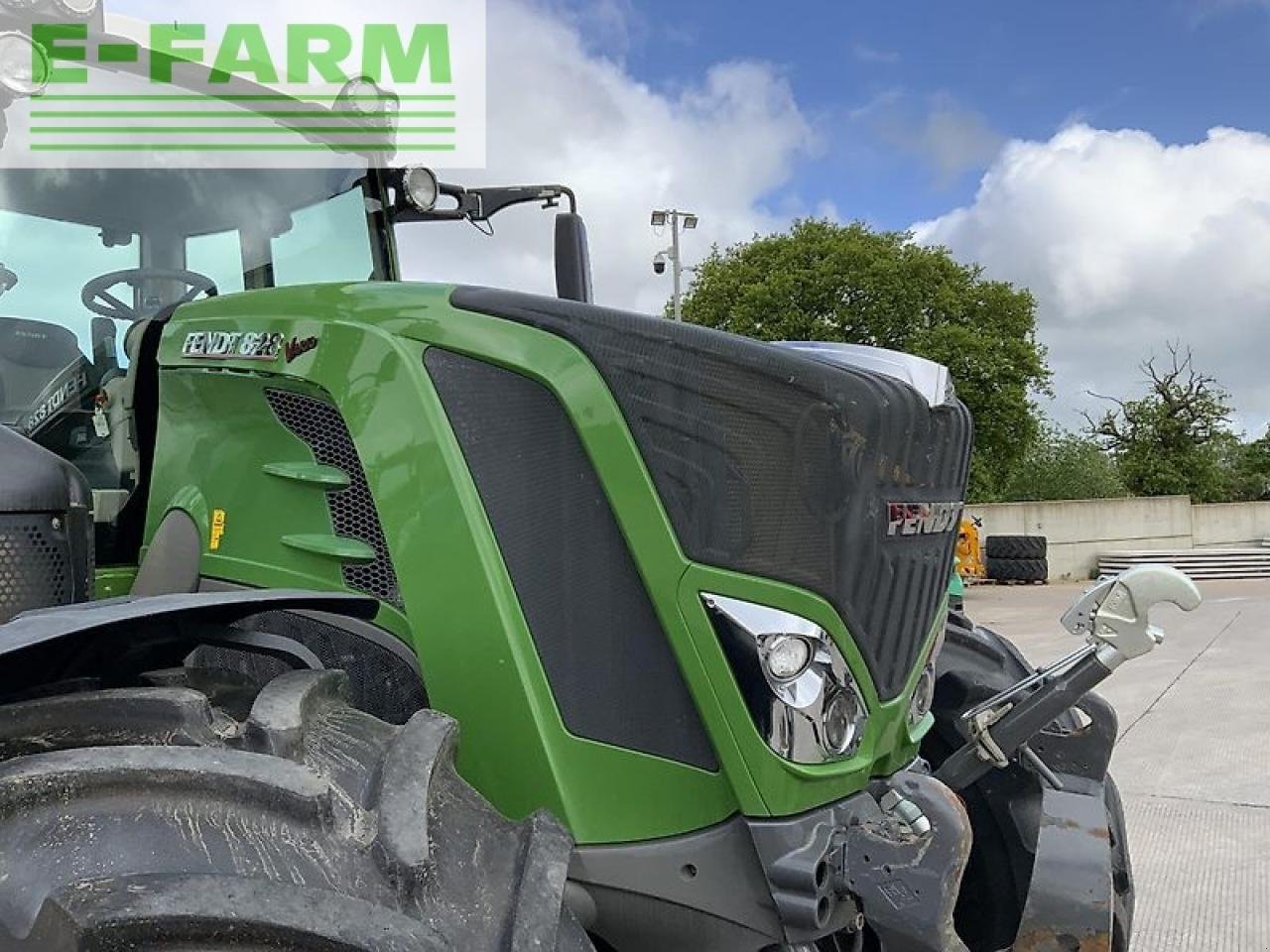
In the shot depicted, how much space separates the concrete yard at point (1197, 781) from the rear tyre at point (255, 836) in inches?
121

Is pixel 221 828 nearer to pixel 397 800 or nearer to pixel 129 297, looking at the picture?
pixel 397 800

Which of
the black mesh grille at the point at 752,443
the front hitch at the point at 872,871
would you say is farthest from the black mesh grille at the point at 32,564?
the front hitch at the point at 872,871

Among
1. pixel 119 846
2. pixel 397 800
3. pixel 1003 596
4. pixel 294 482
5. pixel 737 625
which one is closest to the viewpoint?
pixel 119 846

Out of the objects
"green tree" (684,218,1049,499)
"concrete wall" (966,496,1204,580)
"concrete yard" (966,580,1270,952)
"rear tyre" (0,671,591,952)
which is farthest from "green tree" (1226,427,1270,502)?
"rear tyre" (0,671,591,952)

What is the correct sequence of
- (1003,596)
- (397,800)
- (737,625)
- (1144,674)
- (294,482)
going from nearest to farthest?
(397,800)
(737,625)
(294,482)
(1144,674)
(1003,596)

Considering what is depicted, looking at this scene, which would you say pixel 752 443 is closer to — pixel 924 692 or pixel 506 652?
pixel 506 652

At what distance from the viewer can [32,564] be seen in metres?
1.86

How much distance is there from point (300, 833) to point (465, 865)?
224mm

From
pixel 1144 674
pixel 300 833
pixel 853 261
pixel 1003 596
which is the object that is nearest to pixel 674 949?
pixel 300 833

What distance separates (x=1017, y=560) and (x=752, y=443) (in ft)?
66.2

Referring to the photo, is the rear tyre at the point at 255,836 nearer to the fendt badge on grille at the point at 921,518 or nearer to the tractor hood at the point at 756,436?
the tractor hood at the point at 756,436

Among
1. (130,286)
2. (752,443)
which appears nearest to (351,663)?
(752,443)

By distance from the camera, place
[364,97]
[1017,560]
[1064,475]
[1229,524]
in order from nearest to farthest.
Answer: [364,97]
[1017,560]
[1229,524]
[1064,475]

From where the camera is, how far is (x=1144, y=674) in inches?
361
